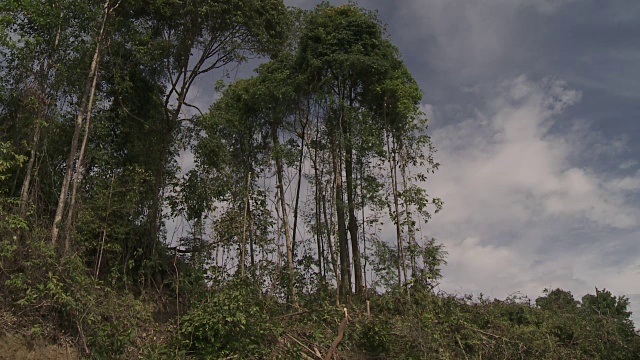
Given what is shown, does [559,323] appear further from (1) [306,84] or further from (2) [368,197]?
(1) [306,84]

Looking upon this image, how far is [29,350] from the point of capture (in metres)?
7.04

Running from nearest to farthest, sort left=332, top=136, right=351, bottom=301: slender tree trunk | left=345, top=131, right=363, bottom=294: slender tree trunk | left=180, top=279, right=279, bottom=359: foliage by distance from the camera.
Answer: left=180, top=279, right=279, bottom=359: foliage
left=332, top=136, right=351, bottom=301: slender tree trunk
left=345, top=131, right=363, bottom=294: slender tree trunk

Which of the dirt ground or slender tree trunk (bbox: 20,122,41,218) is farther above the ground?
slender tree trunk (bbox: 20,122,41,218)

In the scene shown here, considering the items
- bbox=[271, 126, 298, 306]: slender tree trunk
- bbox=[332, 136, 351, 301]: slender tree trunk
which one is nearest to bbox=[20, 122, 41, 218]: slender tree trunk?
bbox=[271, 126, 298, 306]: slender tree trunk

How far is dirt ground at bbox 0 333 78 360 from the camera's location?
685 cm

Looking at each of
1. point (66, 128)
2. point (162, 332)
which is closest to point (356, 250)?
point (162, 332)

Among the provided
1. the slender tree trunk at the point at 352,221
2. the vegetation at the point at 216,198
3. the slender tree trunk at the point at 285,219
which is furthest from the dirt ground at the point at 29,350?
the slender tree trunk at the point at 352,221

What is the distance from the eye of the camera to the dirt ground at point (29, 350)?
685 centimetres

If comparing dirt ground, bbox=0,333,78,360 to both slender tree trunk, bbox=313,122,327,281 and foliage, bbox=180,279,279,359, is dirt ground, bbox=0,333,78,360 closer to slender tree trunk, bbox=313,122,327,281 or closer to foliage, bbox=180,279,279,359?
foliage, bbox=180,279,279,359

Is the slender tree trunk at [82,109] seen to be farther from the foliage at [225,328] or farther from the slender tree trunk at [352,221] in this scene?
the slender tree trunk at [352,221]

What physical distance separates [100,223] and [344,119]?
25.6 ft

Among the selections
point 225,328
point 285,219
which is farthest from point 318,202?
point 225,328

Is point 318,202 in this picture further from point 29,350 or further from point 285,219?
point 29,350

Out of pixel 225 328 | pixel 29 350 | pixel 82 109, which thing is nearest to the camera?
pixel 29 350
